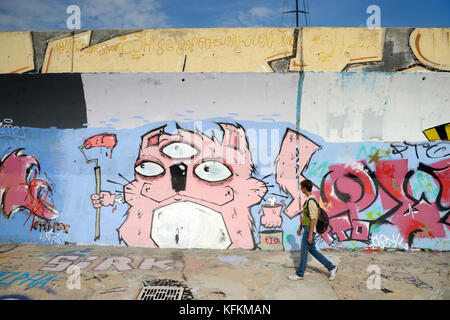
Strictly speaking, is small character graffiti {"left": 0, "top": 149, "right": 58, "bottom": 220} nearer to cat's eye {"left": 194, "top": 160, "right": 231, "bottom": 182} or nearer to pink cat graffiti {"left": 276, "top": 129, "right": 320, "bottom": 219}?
cat's eye {"left": 194, "top": 160, "right": 231, "bottom": 182}

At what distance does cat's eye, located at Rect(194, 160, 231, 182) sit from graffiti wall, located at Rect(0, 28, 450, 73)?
7.59ft

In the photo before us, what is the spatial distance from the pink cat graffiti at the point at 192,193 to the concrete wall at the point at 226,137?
33 millimetres

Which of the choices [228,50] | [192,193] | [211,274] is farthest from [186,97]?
[211,274]

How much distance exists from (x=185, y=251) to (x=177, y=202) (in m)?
1.14

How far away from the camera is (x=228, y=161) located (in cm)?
724

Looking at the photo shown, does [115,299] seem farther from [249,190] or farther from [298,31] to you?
[298,31]

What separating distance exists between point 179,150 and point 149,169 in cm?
87

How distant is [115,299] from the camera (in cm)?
473

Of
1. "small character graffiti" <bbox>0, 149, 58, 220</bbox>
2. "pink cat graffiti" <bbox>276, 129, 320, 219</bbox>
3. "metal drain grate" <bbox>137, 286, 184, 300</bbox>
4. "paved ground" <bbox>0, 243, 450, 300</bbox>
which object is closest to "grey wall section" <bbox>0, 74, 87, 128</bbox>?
"small character graffiti" <bbox>0, 149, 58, 220</bbox>

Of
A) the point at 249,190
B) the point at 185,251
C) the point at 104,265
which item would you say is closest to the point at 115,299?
the point at 104,265

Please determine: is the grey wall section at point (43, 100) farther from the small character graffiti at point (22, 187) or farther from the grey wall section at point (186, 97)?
the small character graffiti at point (22, 187)

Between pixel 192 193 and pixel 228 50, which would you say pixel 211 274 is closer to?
pixel 192 193
